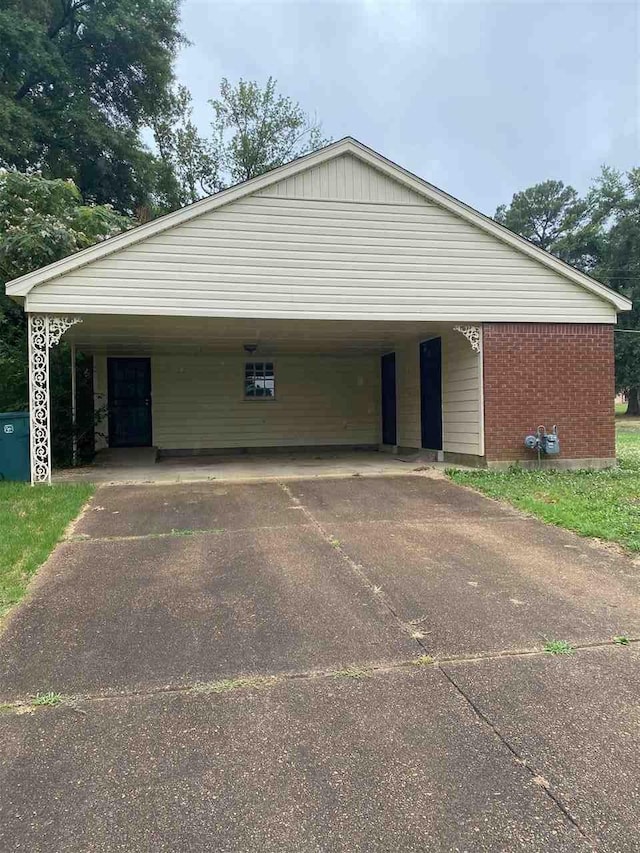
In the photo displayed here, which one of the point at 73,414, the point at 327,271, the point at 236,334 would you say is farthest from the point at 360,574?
the point at 73,414

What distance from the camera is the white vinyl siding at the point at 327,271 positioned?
8.83m

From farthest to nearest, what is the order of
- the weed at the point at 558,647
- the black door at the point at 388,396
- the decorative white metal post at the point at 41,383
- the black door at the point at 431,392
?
the black door at the point at 388,396 → the black door at the point at 431,392 → the decorative white metal post at the point at 41,383 → the weed at the point at 558,647

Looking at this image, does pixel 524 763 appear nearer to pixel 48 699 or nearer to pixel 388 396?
pixel 48 699

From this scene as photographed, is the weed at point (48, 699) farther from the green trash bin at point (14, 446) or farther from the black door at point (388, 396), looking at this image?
the black door at point (388, 396)

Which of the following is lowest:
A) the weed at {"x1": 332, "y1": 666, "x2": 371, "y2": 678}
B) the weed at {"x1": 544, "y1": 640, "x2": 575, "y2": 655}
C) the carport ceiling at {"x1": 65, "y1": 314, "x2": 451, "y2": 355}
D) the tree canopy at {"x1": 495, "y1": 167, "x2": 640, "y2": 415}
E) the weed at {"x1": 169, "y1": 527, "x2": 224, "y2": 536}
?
the weed at {"x1": 544, "y1": 640, "x2": 575, "y2": 655}

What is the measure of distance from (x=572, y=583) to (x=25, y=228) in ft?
42.3

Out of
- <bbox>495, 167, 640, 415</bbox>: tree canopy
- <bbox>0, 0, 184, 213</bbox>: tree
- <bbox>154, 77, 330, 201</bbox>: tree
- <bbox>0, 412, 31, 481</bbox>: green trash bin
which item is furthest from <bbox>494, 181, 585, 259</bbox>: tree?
<bbox>0, 412, 31, 481</bbox>: green trash bin

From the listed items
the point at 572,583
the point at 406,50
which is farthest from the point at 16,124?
the point at 572,583

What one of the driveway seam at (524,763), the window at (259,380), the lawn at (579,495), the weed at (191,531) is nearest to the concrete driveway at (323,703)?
the driveway seam at (524,763)

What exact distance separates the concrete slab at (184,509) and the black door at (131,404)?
204 inches

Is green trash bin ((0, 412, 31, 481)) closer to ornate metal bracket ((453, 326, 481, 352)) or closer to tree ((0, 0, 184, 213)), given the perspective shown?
ornate metal bracket ((453, 326, 481, 352))

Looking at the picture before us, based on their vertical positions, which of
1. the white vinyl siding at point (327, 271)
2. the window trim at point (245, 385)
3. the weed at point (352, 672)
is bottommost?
the weed at point (352, 672)

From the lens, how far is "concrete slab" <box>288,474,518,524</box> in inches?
269

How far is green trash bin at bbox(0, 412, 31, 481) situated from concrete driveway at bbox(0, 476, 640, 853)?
4421mm
